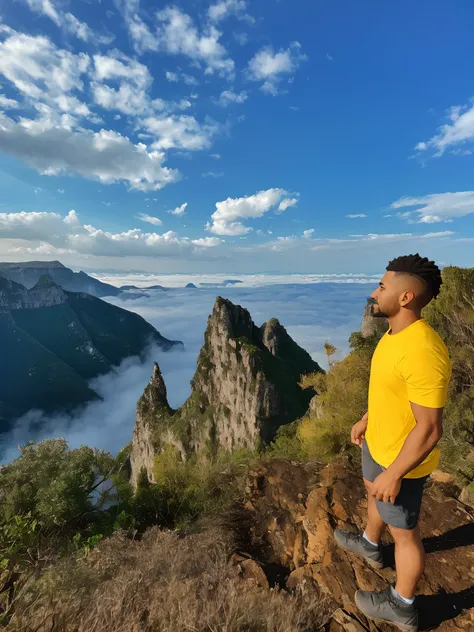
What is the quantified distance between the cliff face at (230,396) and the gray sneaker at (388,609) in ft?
227

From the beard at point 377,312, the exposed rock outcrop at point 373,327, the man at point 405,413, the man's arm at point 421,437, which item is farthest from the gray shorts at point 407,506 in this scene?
the exposed rock outcrop at point 373,327

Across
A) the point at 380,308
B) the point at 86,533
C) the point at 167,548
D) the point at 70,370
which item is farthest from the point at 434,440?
the point at 70,370

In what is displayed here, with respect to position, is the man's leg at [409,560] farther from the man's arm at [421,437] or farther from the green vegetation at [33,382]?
the green vegetation at [33,382]

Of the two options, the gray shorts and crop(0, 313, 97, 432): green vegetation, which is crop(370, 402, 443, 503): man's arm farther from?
crop(0, 313, 97, 432): green vegetation

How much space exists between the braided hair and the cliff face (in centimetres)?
7069

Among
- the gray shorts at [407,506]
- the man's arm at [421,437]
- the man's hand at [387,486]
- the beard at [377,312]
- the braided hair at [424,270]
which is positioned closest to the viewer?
the man's arm at [421,437]

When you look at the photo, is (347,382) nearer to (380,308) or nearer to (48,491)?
(380,308)

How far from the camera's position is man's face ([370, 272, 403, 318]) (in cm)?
318

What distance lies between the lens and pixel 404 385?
3100 mm

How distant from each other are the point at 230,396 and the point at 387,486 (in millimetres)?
80721

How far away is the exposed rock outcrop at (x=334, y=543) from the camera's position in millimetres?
3600

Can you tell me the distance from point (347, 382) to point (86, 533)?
14369 mm

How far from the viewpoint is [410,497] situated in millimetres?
3219

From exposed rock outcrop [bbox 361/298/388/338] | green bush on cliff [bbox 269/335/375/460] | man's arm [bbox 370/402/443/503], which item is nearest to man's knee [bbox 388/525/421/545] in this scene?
man's arm [bbox 370/402/443/503]
